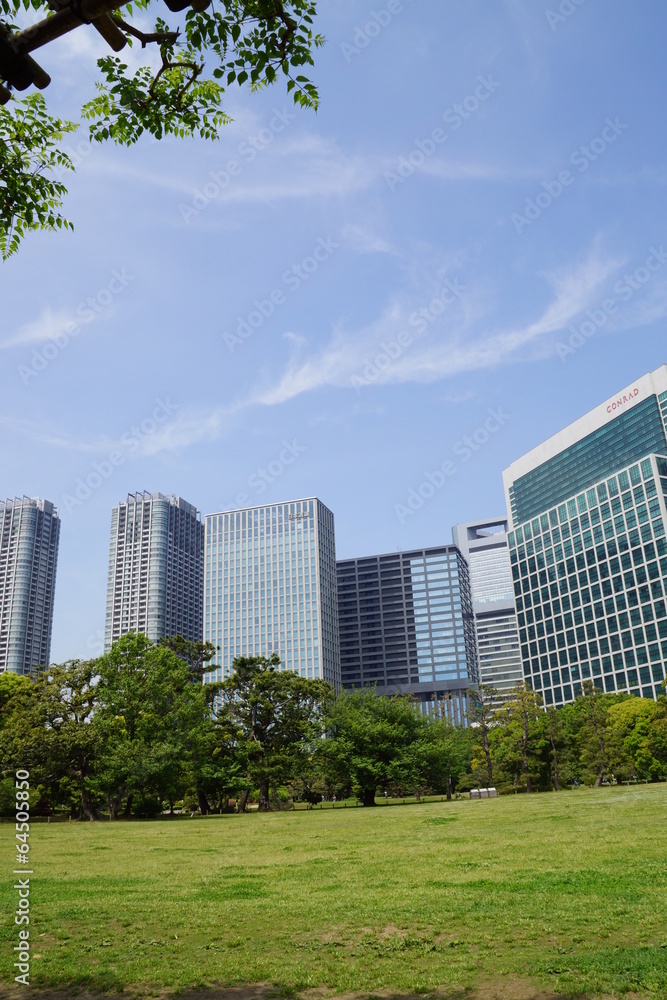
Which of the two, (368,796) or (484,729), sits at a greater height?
(484,729)

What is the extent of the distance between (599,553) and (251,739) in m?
106

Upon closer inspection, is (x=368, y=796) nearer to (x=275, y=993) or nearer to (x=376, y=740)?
(x=376, y=740)

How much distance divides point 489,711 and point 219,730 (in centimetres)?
2909

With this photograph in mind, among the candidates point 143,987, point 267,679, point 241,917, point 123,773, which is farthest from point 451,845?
point 267,679

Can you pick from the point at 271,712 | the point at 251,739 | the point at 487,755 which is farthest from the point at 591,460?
the point at 251,739

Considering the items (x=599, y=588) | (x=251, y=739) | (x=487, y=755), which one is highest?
(x=599, y=588)

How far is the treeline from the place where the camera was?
4959 centimetres

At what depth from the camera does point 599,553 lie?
148 meters

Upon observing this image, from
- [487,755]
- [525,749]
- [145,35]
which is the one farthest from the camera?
[487,755]

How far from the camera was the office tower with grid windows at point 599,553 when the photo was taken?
135 metres

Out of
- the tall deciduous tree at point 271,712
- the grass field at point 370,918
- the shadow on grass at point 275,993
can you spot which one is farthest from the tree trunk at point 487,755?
the shadow on grass at point 275,993

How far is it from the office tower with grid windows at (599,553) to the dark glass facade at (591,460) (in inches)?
10.7

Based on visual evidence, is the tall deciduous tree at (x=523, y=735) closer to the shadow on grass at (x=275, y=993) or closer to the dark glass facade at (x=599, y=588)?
the dark glass facade at (x=599, y=588)

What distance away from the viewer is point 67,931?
11539mm
